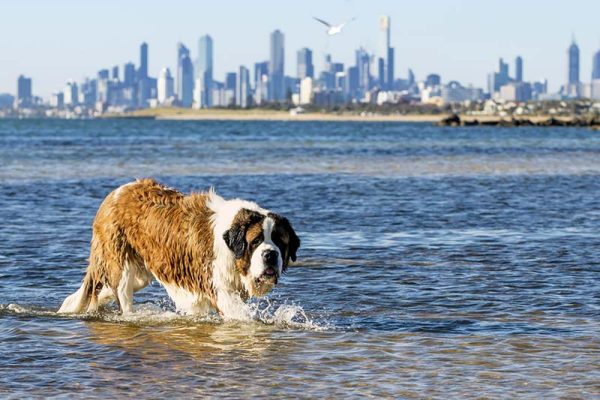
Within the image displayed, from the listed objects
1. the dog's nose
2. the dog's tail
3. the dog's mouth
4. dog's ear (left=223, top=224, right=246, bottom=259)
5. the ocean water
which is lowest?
the ocean water

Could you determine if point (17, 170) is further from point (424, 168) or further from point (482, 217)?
point (482, 217)

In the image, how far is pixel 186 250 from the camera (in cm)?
1080

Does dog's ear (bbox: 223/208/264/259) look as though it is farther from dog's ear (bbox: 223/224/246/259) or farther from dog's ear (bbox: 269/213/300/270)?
dog's ear (bbox: 269/213/300/270)

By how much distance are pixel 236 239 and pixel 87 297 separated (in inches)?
78.2

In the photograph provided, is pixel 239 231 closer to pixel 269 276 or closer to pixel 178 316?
pixel 269 276

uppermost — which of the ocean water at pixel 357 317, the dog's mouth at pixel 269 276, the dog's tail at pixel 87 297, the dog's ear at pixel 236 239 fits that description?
the dog's ear at pixel 236 239

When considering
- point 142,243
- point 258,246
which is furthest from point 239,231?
point 142,243

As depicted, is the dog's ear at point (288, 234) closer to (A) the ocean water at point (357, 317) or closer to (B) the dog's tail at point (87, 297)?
(A) the ocean water at point (357, 317)

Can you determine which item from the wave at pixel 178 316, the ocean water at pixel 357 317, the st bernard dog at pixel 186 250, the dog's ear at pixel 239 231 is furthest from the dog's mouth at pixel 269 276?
the wave at pixel 178 316

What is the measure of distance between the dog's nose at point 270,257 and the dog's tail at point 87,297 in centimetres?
210

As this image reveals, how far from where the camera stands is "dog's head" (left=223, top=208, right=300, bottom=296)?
10.2 metres

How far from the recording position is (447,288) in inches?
522

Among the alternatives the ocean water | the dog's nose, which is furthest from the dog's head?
the ocean water

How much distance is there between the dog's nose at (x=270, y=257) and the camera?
33.2 feet
